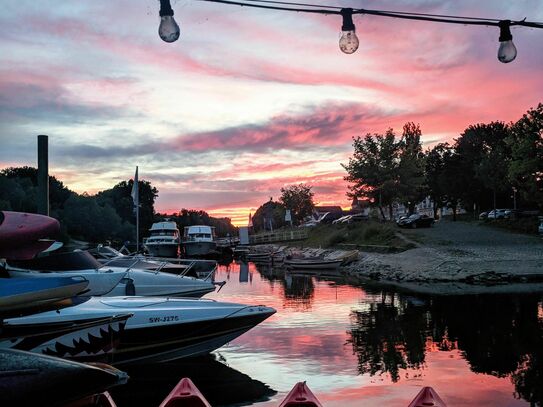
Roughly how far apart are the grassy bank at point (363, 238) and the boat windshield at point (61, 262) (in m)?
29.3

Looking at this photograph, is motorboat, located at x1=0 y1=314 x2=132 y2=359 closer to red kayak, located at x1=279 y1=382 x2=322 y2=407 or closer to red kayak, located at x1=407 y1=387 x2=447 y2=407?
red kayak, located at x1=279 y1=382 x2=322 y2=407

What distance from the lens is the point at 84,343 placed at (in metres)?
9.98

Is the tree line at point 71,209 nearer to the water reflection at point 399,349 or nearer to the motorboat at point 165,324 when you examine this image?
the water reflection at point 399,349

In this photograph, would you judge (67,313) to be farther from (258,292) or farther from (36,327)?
(258,292)

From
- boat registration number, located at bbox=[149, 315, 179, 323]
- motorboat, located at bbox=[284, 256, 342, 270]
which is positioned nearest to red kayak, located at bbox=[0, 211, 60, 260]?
boat registration number, located at bbox=[149, 315, 179, 323]

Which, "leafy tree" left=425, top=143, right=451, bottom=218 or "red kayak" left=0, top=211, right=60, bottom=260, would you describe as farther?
"leafy tree" left=425, top=143, right=451, bottom=218

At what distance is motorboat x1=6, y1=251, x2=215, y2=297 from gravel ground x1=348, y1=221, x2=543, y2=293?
14156mm

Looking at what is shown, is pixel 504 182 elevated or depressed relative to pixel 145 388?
elevated

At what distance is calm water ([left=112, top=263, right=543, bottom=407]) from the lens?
10234mm

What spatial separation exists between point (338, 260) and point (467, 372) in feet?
97.8

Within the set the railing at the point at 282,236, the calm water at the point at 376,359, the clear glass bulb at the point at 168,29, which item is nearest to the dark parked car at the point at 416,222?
the railing at the point at 282,236

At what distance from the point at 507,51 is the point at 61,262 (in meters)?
10.2

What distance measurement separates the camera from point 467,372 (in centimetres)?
1171

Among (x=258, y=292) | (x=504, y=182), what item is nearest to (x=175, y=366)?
(x=258, y=292)
